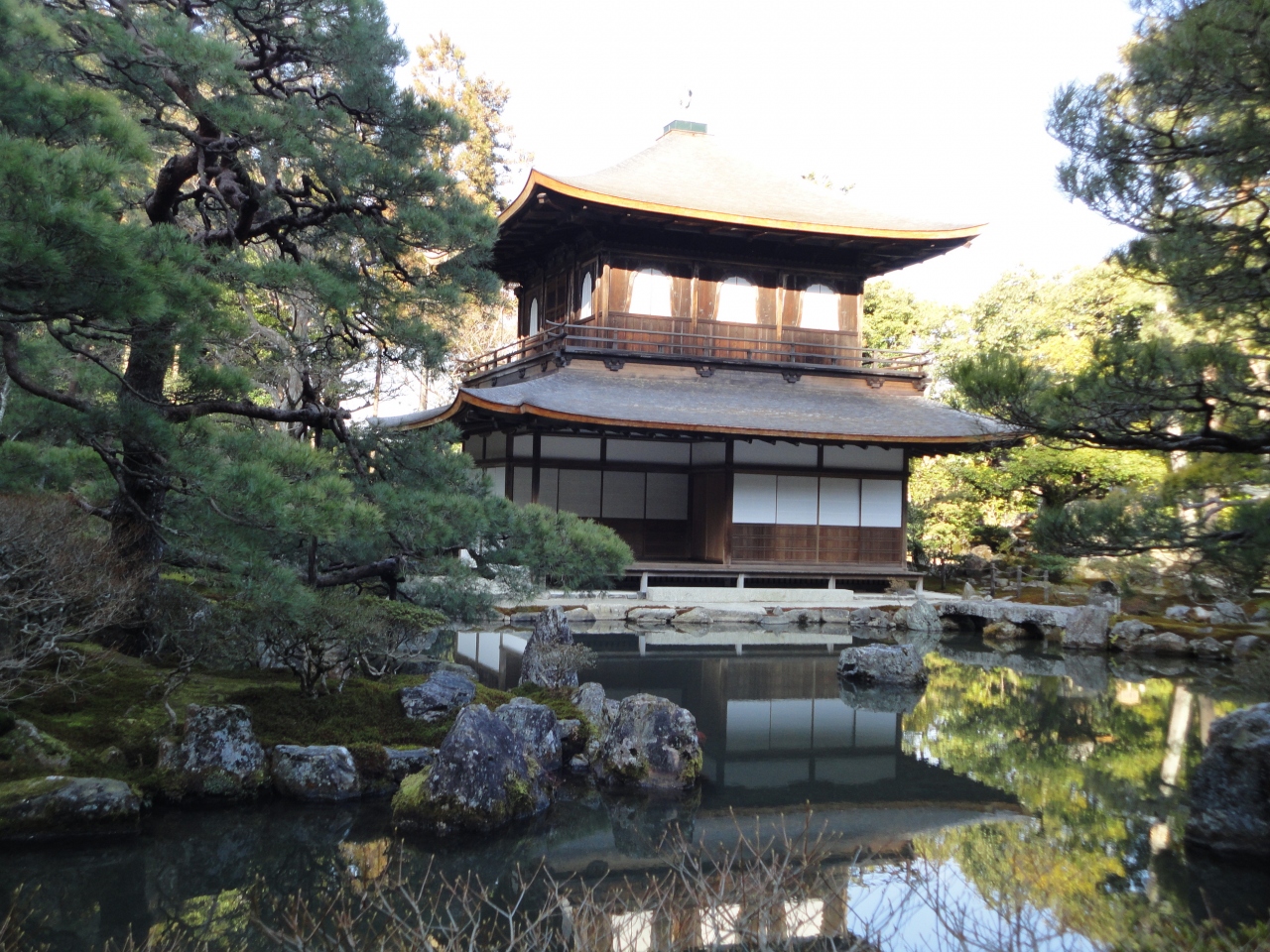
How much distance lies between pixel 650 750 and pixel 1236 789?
367 cm

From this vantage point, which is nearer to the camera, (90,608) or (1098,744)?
(90,608)

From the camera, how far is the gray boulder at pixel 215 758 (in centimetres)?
591

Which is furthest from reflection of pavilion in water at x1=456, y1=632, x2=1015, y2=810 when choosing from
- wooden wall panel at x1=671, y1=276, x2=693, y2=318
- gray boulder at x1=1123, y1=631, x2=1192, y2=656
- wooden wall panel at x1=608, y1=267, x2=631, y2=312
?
wooden wall panel at x1=671, y1=276, x2=693, y2=318

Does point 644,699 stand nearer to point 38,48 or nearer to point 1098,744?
point 1098,744

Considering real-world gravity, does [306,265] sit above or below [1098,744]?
above

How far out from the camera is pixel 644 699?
7238 mm

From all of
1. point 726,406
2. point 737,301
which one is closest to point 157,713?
point 726,406

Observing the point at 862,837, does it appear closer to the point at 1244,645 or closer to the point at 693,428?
the point at 693,428

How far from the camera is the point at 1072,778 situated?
733cm

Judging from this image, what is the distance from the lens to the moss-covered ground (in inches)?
233

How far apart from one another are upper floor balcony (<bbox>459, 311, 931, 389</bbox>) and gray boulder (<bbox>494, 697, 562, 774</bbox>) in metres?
9.89

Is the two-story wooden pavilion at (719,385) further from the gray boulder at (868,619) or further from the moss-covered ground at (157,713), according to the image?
the moss-covered ground at (157,713)

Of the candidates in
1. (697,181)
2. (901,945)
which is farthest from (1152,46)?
(697,181)

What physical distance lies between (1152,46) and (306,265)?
4.81m
